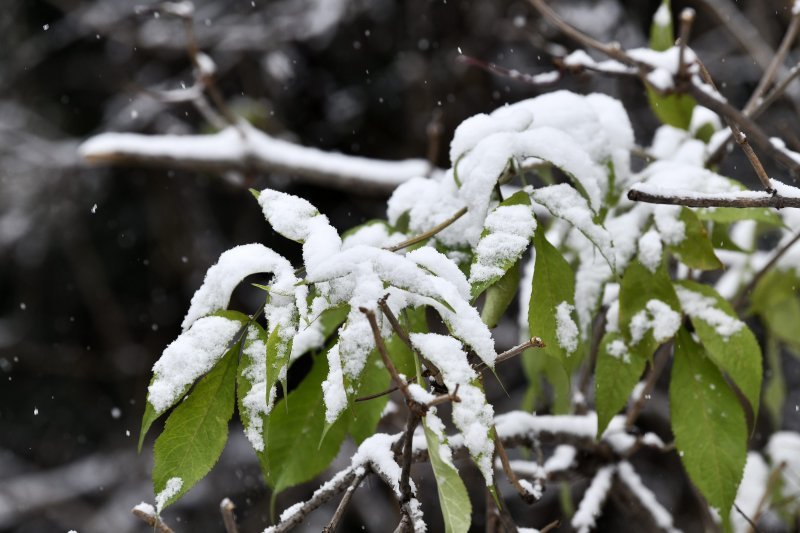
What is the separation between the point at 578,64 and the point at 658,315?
0.36 metres

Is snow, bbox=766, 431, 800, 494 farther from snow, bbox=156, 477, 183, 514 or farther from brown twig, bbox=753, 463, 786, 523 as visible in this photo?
snow, bbox=156, 477, 183, 514

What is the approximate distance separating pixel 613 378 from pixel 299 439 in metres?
0.34

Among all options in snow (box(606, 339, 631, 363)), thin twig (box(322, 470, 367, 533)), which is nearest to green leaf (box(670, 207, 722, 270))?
snow (box(606, 339, 631, 363))

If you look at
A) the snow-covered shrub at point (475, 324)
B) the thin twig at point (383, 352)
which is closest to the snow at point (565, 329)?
the snow-covered shrub at point (475, 324)

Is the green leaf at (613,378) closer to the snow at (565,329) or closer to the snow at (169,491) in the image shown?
the snow at (565,329)

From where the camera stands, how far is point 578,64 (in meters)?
1.02

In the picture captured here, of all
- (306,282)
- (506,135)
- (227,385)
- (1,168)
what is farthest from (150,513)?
(1,168)

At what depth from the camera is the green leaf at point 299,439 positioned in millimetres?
851

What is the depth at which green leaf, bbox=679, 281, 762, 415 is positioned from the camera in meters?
0.80

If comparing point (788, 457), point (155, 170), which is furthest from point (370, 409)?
point (155, 170)

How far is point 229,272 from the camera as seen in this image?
28.4 inches

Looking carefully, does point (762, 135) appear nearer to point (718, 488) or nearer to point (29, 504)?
point (718, 488)

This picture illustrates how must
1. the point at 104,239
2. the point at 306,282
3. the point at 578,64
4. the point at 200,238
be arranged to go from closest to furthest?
the point at 306,282 < the point at 578,64 < the point at 200,238 < the point at 104,239

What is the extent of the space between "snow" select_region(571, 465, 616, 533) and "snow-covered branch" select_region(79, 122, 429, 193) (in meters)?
0.94
